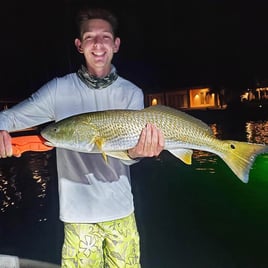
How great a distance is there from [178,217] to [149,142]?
4652mm

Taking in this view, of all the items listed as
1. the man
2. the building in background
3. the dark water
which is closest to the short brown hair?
the man

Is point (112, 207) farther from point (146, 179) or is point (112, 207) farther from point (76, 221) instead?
point (146, 179)

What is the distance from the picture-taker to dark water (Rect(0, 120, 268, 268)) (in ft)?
17.9

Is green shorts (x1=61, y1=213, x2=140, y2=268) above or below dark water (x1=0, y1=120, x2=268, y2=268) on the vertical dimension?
above

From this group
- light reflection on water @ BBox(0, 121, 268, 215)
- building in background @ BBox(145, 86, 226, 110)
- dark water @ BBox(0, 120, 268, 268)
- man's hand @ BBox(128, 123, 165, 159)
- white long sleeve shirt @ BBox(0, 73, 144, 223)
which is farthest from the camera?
building in background @ BBox(145, 86, 226, 110)

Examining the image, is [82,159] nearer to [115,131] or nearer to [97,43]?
[115,131]

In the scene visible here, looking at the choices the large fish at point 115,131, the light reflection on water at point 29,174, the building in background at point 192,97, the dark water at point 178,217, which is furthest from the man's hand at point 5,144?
the building in background at point 192,97

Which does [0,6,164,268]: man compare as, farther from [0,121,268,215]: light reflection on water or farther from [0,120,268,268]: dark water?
[0,121,268,215]: light reflection on water

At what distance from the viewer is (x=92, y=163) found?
9.09 feet

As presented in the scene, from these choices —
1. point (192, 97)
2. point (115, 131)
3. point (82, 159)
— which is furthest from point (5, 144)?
point (192, 97)

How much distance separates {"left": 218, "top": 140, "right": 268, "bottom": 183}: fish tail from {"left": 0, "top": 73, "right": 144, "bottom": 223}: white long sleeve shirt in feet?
2.35

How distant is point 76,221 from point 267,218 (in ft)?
16.0

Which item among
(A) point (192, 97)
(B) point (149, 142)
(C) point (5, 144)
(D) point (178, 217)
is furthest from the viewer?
→ (A) point (192, 97)

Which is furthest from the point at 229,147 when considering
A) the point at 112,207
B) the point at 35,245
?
the point at 35,245
